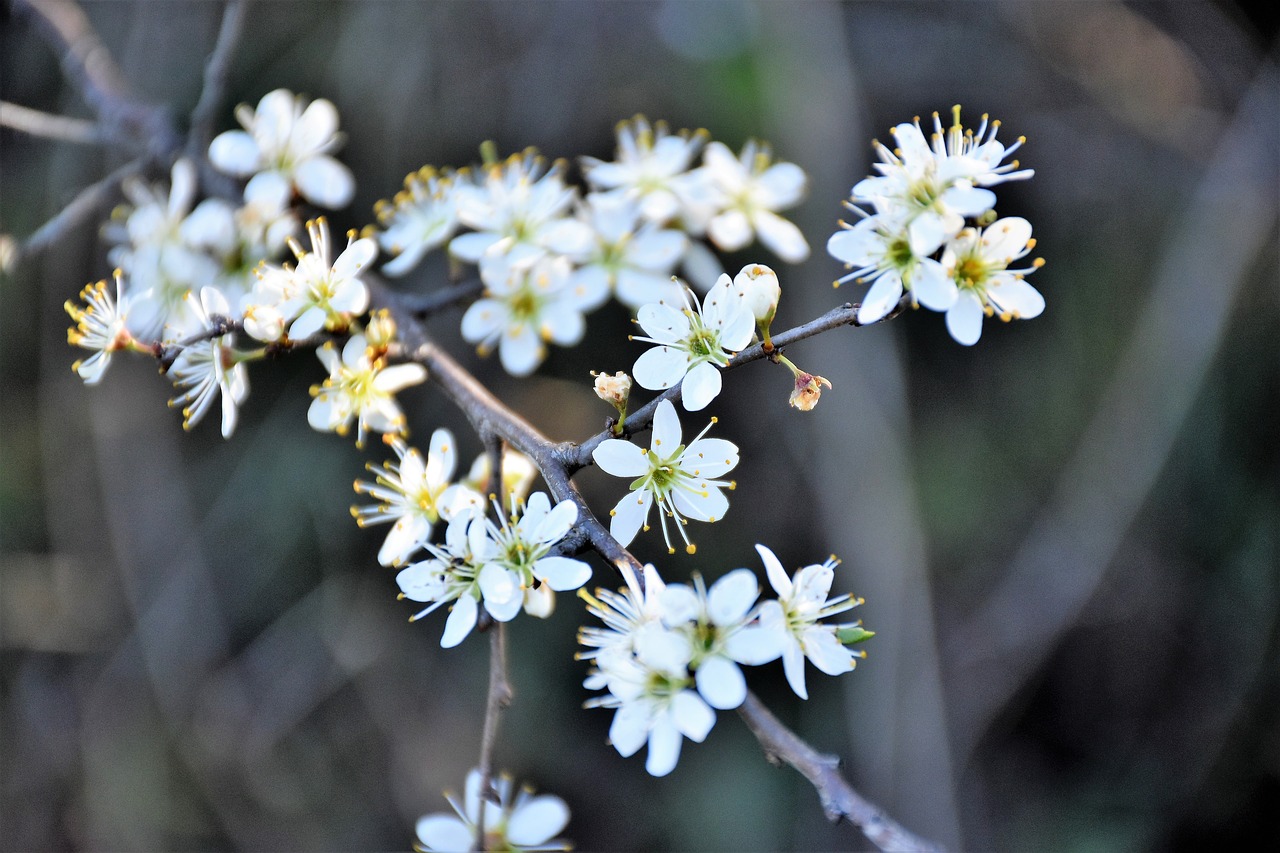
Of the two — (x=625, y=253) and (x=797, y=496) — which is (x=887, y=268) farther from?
(x=797, y=496)

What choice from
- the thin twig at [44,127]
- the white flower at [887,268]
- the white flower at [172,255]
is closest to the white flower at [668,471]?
the white flower at [887,268]

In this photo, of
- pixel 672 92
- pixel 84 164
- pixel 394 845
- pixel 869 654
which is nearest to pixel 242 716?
pixel 394 845

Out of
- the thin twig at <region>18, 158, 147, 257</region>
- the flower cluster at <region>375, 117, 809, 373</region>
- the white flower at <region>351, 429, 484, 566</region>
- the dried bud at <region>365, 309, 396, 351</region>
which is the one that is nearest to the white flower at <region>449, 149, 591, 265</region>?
the flower cluster at <region>375, 117, 809, 373</region>

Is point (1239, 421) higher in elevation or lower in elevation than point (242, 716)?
higher

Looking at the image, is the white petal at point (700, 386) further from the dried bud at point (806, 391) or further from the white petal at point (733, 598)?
the white petal at point (733, 598)

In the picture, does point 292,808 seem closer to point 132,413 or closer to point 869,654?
point 132,413
